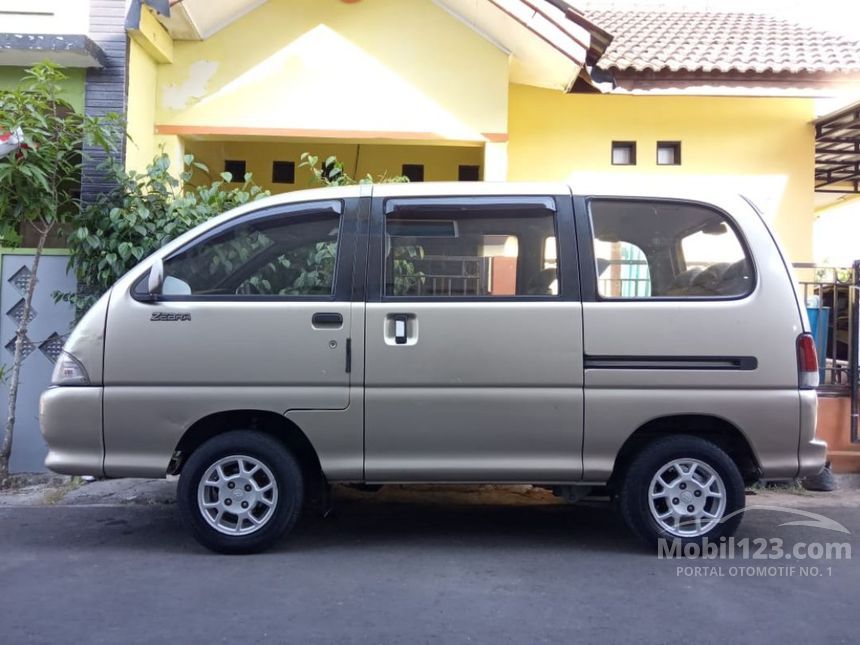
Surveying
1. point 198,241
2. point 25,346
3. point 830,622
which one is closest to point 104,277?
point 25,346

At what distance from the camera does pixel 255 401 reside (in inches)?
185

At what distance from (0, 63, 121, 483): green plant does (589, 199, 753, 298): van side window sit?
13.8 ft

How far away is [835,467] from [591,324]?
3.66 m

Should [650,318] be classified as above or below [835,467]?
above

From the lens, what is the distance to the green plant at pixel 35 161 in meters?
6.24

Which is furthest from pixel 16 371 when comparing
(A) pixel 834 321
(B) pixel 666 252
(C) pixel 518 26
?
(A) pixel 834 321

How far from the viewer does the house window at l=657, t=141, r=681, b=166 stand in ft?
31.2

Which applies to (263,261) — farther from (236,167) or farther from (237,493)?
(236,167)

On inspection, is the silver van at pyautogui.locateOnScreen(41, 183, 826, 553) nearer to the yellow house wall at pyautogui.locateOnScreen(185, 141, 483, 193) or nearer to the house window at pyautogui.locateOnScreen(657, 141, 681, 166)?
the house window at pyautogui.locateOnScreen(657, 141, 681, 166)

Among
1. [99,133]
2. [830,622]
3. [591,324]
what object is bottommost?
[830,622]

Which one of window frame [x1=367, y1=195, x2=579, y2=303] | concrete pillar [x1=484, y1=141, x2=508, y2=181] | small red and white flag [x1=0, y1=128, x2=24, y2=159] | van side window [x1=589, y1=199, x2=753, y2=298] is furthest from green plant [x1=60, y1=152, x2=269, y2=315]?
van side window [x1=589, y1=199, x2=753, y2=298]

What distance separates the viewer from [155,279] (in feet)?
15.5

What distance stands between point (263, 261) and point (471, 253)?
1.26 metres

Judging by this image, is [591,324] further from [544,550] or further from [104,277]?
[104,277]
